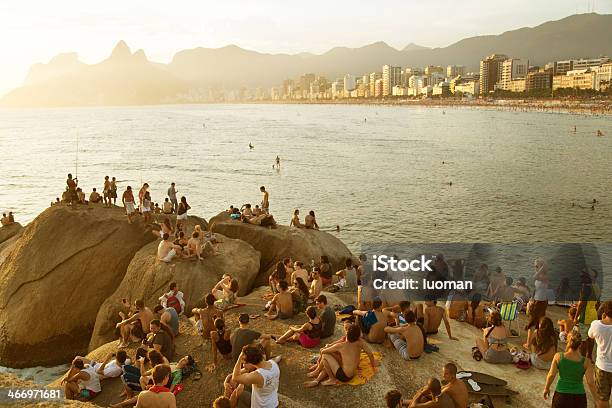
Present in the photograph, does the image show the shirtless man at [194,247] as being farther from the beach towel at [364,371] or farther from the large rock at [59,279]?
the beach towel at [364,371]

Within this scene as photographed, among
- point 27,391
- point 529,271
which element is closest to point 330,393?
point 27,391

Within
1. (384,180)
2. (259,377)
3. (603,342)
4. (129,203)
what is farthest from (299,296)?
(384,180)

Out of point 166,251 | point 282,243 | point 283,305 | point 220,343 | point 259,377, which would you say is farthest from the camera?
point 282,243

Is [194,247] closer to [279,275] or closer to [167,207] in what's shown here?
[279,275]

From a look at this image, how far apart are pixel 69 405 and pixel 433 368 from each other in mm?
6960

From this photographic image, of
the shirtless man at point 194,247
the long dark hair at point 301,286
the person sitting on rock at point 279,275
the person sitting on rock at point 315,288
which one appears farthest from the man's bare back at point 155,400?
the shirtless man at point 194,247

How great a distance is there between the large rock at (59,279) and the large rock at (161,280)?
1601 mm

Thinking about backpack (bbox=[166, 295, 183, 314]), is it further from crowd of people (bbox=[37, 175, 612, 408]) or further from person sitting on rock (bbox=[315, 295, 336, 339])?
person sitting on rock (bbox=[315, 295, 336, 339])

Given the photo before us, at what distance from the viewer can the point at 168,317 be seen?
11.4m

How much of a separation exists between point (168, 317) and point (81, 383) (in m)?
2.25

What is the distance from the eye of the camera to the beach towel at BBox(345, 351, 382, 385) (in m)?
9.20

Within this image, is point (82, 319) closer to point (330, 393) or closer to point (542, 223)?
point (330, 393)

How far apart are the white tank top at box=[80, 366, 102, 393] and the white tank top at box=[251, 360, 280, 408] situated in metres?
4.45

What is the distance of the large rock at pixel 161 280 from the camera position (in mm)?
15422
